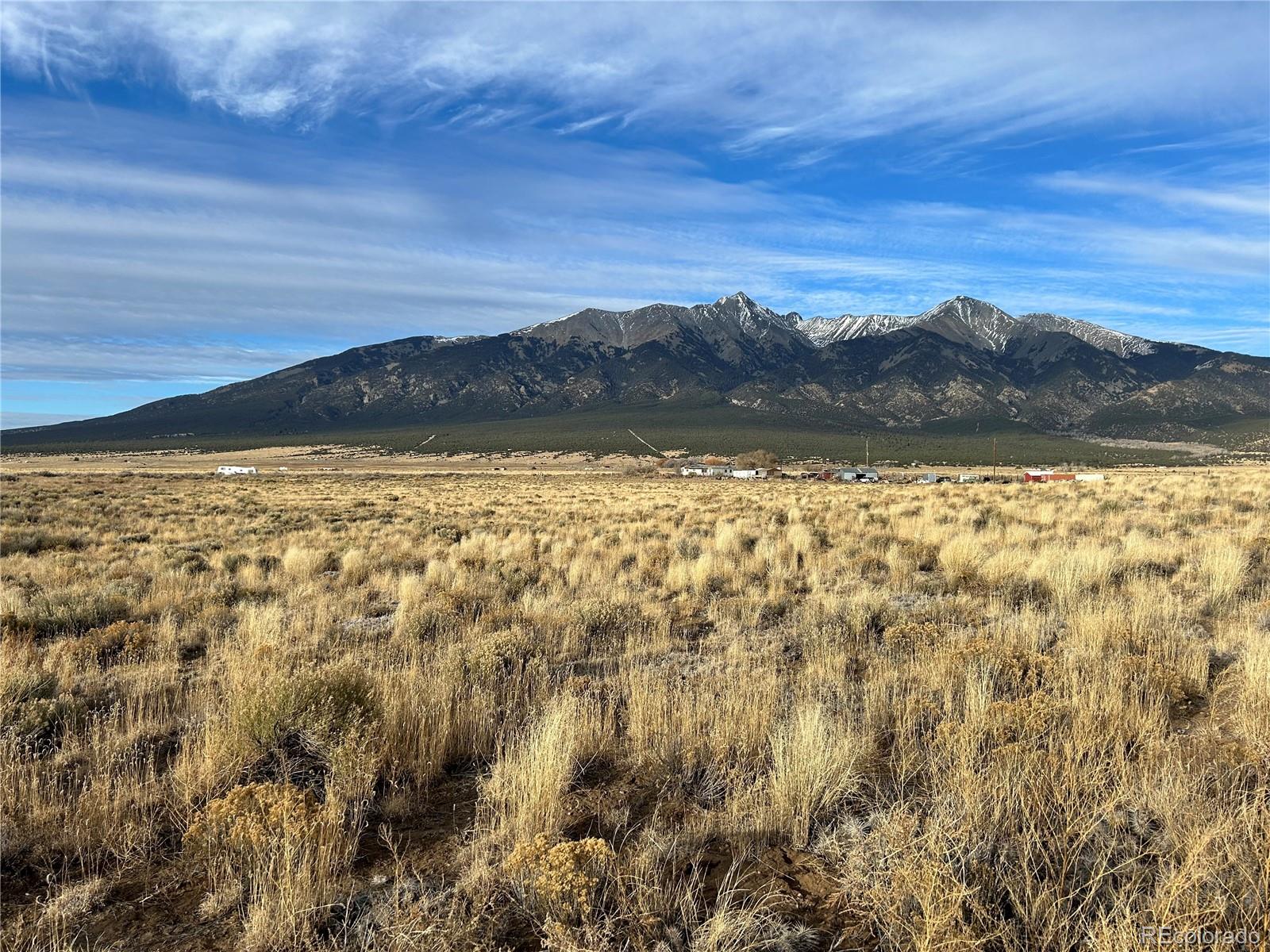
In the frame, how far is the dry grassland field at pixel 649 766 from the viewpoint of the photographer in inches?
108

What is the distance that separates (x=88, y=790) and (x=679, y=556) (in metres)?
9.18

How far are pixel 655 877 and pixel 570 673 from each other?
A: 3259 mm

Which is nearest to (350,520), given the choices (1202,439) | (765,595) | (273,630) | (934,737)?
(273,630)

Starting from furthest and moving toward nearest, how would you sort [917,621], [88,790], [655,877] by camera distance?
1. [917,621]
2. [88,790]
3. [655,877]

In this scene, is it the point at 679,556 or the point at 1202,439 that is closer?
the point at 679,556

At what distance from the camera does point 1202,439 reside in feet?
475

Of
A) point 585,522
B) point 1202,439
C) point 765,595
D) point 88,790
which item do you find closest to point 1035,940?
point 88,790

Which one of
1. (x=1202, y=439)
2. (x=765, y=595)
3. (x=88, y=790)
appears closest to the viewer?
(x=88, y=790)

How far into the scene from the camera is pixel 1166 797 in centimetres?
326

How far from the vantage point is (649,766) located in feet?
13.8

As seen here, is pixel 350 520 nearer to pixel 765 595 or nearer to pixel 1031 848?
pixel 765 595

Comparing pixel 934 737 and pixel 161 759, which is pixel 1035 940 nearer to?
pixel 934 737

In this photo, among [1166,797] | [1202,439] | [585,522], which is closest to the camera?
[1166,797]

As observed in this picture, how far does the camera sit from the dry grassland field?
274cm
